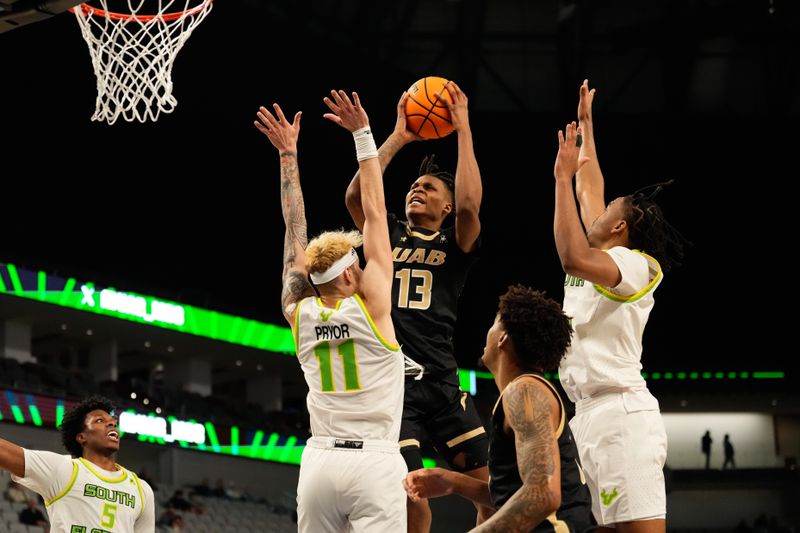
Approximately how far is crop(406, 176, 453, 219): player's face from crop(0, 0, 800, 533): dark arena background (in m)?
15.3

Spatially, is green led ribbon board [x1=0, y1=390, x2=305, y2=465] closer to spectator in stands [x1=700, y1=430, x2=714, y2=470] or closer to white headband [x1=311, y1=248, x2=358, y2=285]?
spectator in stands [x1=700, y1=430, x2=714, y2=470]

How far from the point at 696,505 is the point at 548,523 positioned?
30.6 m

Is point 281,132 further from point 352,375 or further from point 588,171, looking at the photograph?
point 588,171

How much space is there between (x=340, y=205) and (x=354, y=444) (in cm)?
2348

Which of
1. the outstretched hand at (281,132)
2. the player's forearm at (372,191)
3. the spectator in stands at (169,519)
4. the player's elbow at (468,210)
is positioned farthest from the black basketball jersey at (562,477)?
the spectator in stands at (169,519)

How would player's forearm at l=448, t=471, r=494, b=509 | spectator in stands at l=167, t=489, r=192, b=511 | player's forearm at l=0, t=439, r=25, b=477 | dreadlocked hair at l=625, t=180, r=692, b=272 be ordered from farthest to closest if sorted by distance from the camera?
1. spectator in stands at l=167, t=489, r=192, b=511
2. player's forearm at l=0, t=439, r=25, b=477
3. dreadlocked hair at l=625, t=180, r=692, b=272
4. player's forearm at l=448, t=471, r=494, b=509

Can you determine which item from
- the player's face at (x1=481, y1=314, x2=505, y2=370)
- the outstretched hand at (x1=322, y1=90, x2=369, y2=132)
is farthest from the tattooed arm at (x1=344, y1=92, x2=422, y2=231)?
the player's face at (x1=481, y1=314, x2=505, y2=370)

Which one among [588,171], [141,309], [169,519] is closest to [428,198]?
[588,171]

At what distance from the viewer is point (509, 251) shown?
30578 mm

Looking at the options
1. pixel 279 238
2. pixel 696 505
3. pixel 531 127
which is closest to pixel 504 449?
pixel 531 127

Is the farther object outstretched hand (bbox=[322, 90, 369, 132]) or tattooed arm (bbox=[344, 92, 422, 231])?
tattooed arm (bbox=[344, 92, 422, 231])

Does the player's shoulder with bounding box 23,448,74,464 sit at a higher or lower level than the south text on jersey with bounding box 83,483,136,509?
higher

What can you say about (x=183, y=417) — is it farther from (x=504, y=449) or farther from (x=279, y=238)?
(x=504, y=449)

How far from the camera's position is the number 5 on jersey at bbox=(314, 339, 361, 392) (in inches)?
187
